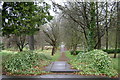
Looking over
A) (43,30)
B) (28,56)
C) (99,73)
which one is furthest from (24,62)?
(43,30)

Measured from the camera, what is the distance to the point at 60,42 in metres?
6.00

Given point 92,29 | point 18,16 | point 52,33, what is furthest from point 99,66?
point 52,33

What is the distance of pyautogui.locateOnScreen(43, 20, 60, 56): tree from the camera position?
593 cm

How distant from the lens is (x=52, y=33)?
20.5ft

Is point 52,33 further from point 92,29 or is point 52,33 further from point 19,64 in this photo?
point 19,64

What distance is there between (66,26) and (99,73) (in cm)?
336

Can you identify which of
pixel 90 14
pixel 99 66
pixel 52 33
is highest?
pixel 90 14

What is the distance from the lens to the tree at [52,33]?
5.93 m

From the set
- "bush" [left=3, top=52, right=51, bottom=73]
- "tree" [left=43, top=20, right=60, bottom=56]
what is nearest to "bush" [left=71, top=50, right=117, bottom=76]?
"bush" [left=3, top=52, right=51, bottom=73]

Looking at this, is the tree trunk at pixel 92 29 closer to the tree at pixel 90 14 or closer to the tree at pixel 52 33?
the tree at pixel 90 14

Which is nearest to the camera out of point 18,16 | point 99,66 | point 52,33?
point 99,66

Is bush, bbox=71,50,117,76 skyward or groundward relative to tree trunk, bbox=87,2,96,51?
groundward

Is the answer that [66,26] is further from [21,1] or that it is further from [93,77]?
[93,77]

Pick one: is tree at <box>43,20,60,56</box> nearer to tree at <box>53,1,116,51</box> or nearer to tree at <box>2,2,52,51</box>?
tree at <box>53,1,116,51</box>
